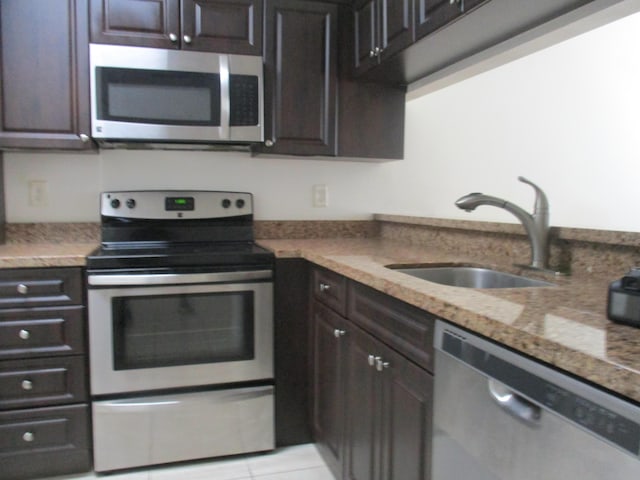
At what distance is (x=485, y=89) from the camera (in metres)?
2.73

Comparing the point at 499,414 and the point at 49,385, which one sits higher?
the point at 499,414

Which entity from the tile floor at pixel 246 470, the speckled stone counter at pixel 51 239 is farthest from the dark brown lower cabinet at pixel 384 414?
the speckled stone counter at pixel 51 239

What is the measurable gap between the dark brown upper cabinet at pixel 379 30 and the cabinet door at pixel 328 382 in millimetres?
1083

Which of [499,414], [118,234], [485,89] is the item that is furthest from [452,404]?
[485,89]

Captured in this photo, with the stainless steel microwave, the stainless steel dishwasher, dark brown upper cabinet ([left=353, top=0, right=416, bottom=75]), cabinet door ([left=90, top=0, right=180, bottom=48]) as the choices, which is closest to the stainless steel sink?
the stainless steel dishwasher

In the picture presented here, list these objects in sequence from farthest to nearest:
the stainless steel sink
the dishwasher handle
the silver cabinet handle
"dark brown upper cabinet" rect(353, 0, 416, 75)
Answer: "dark brown upper cabinet" rect(353, 0, 416, 75) → the stainless steel sink → the silver cabinet handle → the dishwasher handle

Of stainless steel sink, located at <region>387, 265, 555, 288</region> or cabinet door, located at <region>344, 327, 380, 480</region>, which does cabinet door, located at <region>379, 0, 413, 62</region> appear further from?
cabinet door, located at <region>344, 327, 380, 480</region>

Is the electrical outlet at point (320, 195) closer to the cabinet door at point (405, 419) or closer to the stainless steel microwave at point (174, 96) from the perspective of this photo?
the stainless steel microwave at point (174, 96)

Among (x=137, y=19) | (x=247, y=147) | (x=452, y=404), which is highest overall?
(x=137, y=19)

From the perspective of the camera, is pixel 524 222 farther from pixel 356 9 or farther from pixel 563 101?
pixel 563 101

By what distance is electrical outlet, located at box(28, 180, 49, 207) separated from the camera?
2.21 metres

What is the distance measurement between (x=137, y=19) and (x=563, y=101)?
2283 mm

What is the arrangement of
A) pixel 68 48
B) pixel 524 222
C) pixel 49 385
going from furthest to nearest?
pixel 68 48, pixel 49 385, pixel 524 222

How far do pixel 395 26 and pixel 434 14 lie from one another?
29 centimetres
